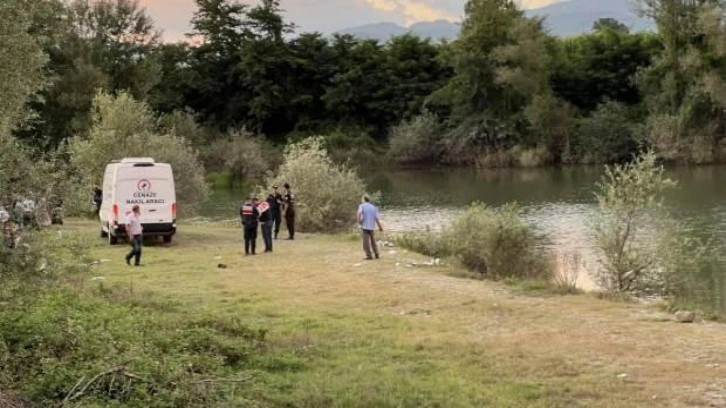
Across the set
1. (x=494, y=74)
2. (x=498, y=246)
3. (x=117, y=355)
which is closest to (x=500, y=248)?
(x=498, y=246)

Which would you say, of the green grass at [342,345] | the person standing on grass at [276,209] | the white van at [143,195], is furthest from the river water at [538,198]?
the white van at [143,195]

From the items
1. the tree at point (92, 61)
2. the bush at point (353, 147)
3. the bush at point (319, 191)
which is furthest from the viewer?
the bush at point (353, 147)

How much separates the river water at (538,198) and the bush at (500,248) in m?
1.35

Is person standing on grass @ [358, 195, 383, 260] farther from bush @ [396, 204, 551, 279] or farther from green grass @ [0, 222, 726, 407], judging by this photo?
green grass @ [0, 222, 726, 407]

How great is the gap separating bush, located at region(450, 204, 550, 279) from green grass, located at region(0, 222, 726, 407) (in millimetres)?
2825

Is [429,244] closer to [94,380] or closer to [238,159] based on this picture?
[94,380]

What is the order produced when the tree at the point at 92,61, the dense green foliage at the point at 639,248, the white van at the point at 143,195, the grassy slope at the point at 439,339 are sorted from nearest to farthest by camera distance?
the grassy slope at the point at 439,339, the dense green foliage at the point at 639,248, the white van at the point at 143,195, the tree at the point at 92,61

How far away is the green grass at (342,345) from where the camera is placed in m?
8.39

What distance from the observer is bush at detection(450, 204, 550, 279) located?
19.5 meters

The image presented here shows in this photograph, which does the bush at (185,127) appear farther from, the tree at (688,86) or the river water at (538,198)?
the tree at (688,86)

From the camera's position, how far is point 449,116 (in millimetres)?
74250

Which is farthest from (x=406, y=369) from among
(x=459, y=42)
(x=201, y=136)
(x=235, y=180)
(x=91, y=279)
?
(x=459, y=42)

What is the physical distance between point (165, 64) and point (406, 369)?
235 ft

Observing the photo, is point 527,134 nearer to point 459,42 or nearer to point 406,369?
point 459,42
